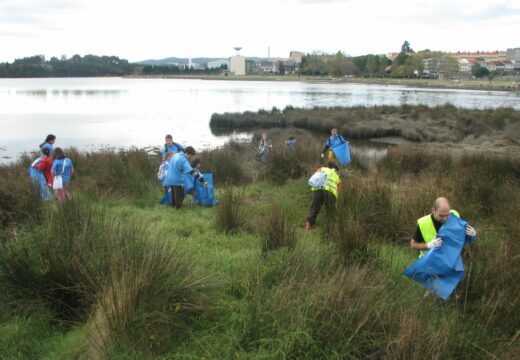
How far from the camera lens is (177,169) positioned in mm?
8797

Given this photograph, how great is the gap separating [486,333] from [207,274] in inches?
99.9

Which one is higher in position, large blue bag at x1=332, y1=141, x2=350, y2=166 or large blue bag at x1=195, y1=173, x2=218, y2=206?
large blue bag at x1=332, y1=141, x2=350, y2=166

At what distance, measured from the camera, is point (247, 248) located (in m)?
6.04

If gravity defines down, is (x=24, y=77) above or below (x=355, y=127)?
above

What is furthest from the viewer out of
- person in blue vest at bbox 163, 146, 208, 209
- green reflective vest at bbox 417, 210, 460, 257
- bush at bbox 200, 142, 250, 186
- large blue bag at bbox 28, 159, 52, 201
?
bush at bbox 200, 142, 250, 186

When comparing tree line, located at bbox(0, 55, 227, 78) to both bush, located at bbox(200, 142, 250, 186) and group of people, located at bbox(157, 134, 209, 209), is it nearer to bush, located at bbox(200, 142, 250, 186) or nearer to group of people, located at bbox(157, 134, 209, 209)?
bush, located at bbox(200, 142, 250, 186)

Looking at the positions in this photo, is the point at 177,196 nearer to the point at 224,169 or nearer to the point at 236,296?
the point at 224,169

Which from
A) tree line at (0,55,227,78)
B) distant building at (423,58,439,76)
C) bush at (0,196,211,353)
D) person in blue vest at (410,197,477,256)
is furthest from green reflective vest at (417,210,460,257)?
Answer: tree line at (0,55,227,78)

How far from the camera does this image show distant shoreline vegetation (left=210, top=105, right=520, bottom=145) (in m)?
27.6

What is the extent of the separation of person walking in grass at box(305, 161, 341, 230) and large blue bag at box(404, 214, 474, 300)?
3169mm

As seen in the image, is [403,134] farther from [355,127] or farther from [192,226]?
[192,226]

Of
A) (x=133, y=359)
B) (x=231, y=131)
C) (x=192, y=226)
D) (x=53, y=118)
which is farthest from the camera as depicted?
(x=53, y=118)

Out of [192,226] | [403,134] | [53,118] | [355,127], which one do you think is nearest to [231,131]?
[355,127]

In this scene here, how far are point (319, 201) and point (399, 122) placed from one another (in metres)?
26.5
